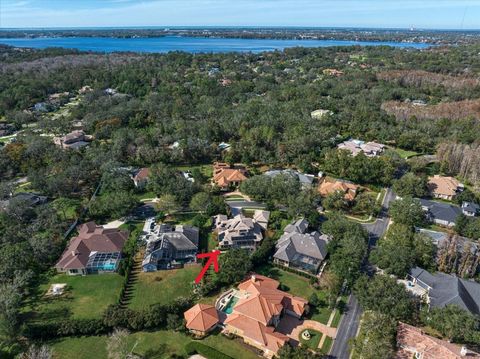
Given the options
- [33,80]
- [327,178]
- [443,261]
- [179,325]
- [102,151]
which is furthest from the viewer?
[33,80]

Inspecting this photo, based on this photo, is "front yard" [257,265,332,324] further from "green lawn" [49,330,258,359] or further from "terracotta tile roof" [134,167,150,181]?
"terracotta tile roof" [134,167,150,181]

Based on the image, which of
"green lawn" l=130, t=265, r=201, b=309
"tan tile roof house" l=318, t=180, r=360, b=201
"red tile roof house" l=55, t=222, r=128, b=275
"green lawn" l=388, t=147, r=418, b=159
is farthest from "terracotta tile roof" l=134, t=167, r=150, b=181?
"green lawn" l=388, t=147, r=418, b=159

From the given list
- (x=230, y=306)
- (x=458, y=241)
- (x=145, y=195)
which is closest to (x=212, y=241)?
(x=230, y=306)

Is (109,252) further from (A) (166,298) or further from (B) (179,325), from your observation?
(B) (179,325)

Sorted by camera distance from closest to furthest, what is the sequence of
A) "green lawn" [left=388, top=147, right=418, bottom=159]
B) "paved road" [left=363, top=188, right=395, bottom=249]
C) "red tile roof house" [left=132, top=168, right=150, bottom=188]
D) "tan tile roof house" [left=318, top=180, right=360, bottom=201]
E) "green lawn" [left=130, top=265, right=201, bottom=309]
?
1. "green lawn" [left=130, top=265, right=201, bottom=309]
2. "paved road" [left=363, top=188, right=395, bottom=249]
3. "tan tile roof house" [left=318, top=180, right=360, bottom=201]
4. "red tile roof house" [left=132, top=168, right=150, bottom=188]
5. "green lawn" [left=388, top=147, right=418, bottom=159]

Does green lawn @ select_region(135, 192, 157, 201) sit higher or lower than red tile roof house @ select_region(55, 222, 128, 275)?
lower

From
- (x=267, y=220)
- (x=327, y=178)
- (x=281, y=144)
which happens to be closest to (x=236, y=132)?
(x=281, y=144)
